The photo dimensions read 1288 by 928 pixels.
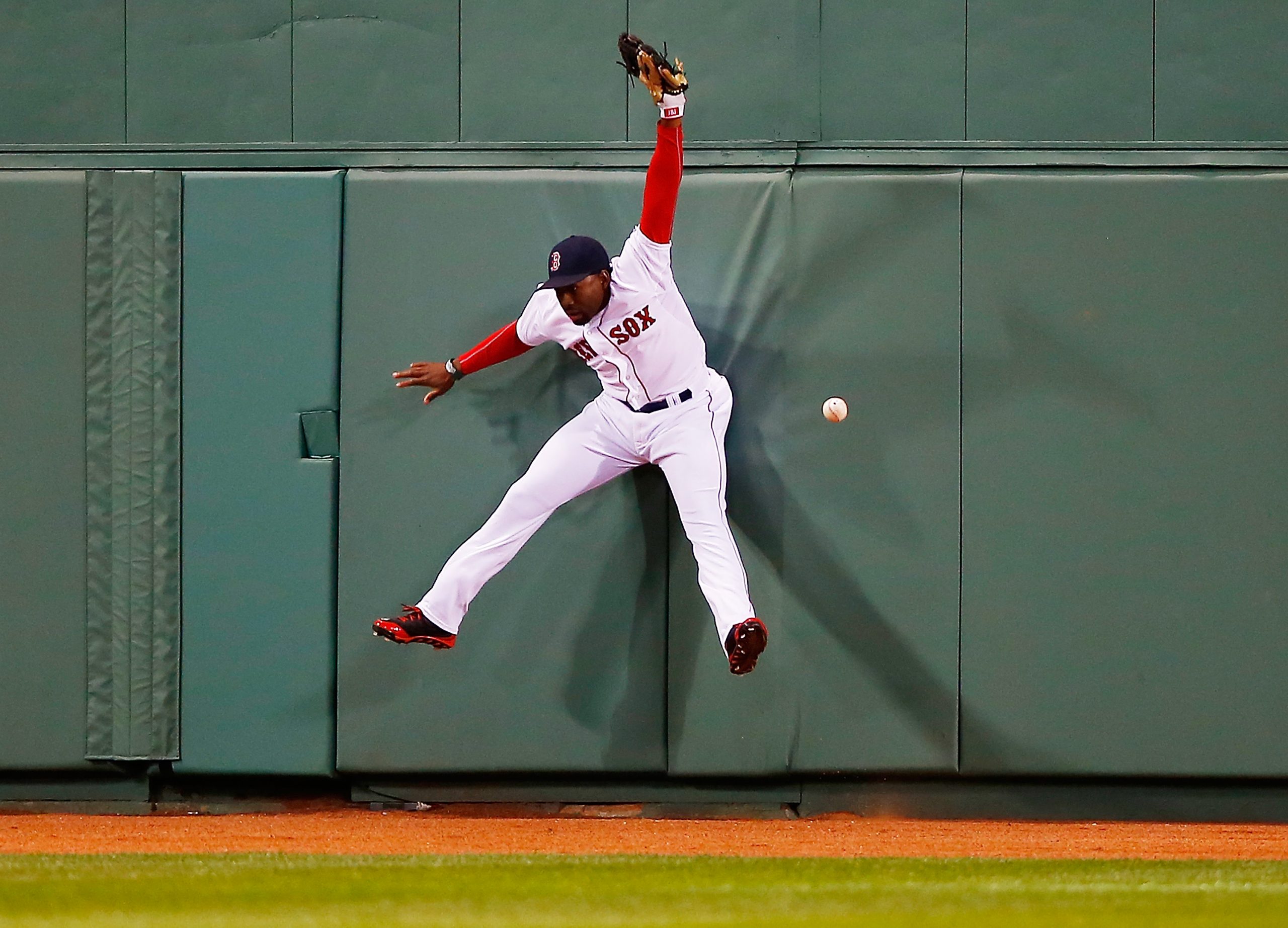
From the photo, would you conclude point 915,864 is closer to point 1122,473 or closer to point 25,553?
point 1122,473

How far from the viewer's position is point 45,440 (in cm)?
431

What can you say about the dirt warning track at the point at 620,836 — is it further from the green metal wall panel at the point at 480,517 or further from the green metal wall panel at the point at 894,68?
the green metal wall panel at the point at 894,68

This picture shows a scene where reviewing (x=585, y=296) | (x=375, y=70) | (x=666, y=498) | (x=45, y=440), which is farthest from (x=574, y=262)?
(x=45, y=440)

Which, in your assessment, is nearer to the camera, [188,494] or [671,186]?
[671,186]

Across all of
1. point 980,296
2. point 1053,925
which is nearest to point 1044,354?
point 980,296

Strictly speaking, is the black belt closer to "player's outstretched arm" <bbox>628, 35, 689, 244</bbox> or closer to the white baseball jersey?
the white baseball jersey

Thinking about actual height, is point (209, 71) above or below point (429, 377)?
above

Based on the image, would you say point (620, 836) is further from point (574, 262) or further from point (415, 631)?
point (574, 262)

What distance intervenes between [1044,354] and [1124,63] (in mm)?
1232

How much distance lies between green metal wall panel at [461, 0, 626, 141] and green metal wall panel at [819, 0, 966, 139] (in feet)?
2.74

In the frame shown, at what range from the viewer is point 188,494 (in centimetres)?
428

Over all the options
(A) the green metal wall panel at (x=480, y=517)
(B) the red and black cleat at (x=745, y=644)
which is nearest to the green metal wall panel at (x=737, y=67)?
(A) the green metal wall panel at (x=480, y=517)

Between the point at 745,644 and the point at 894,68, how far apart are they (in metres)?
2.42

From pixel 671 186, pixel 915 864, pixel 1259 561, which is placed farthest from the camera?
pixel 1259 561
